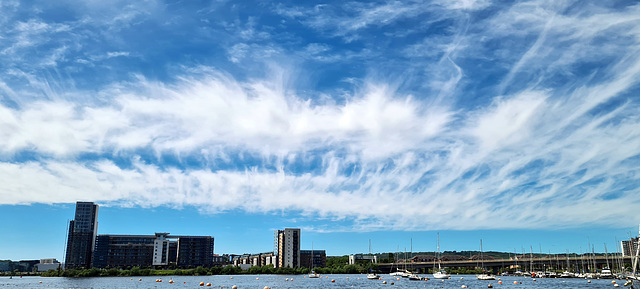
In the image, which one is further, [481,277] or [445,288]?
[481,277]

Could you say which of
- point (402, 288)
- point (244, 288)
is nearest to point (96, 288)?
point (244, 288)

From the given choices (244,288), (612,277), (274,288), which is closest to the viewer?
(244,288)

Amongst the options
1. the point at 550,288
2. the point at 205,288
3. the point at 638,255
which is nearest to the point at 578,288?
the point at 550,288

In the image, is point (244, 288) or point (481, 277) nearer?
point (244, 288)

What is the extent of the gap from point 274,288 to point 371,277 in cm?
7636

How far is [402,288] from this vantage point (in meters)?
126

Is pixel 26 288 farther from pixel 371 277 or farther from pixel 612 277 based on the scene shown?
pixel 612 277

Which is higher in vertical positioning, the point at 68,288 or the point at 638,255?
the point at 638,255

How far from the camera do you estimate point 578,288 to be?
12294 centimetres

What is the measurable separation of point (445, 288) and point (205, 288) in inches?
2607

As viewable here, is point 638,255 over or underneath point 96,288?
over

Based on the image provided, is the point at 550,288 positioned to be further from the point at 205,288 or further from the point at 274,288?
the point at 205,288

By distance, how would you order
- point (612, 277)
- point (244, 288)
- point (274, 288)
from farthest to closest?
point (612, 277)
point (274, 288)
point (244, 288)

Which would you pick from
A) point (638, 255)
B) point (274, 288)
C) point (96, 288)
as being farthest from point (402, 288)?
point (96, 288)
